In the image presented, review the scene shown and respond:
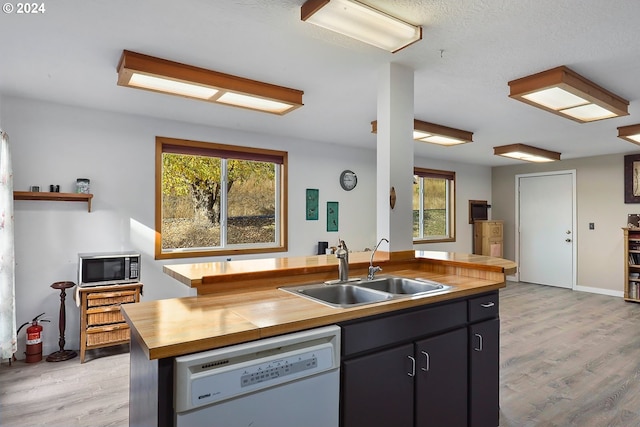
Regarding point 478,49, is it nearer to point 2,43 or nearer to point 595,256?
point 2,43

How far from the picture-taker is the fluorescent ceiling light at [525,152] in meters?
5.28

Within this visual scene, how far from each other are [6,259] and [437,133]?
4132 millimetres

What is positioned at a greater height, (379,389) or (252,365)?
(252,365)

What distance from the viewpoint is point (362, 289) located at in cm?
220

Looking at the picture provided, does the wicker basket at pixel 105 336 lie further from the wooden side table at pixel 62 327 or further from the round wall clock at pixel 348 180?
the round wall clock at pixel 348 180

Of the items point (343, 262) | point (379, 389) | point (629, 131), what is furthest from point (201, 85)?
point (629, 131)

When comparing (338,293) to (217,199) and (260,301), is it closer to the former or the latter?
(260,301)

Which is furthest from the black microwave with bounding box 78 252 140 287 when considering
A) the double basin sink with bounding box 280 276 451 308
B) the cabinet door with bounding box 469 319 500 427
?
the cabinet door with bounding box 469 319 500 427

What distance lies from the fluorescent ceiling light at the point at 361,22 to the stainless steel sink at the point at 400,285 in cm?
138

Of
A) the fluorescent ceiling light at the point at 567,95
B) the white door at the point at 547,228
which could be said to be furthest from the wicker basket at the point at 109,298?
the white door at the point at 547,228

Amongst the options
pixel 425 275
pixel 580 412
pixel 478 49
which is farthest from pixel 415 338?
pixel 478 49

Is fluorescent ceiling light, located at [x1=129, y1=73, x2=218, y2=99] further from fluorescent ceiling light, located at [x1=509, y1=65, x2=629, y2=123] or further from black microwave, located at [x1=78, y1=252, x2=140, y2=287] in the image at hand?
fluorescent ceiling light, located at [x1=509, y1=65, x2=629, y2=123]

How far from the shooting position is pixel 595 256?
20.7 ft

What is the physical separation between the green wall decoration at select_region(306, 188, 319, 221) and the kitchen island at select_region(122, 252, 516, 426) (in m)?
2.37
